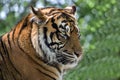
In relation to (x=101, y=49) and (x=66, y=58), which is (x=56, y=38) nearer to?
(x=66, y=58)

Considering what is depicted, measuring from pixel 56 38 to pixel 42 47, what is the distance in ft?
0.38

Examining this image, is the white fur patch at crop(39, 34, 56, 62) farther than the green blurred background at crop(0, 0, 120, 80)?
No

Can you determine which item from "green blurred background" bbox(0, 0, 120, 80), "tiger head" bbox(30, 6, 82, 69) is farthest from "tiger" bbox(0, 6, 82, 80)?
"green blurred background" bbox(0, 0, 120, 80)

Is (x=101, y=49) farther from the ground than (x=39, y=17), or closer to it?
farther from the ground

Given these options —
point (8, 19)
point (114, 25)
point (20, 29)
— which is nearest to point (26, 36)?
point (20, 29)

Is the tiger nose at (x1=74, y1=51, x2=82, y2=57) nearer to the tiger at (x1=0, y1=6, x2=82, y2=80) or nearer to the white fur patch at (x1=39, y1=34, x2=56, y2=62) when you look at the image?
the tiger at (x1=0, y1=6, x2=82, y2=80)

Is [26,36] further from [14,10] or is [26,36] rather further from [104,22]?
[14,10]

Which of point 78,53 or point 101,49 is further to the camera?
point 101,49

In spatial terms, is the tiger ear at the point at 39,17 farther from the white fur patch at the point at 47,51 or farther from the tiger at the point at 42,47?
the white fur patch at the point at 47,51

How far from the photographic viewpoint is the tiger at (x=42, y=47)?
4.07m

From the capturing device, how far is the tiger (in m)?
4.07

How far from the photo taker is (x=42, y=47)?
4.10 metres

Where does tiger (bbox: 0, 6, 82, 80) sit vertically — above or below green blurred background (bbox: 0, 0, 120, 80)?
below

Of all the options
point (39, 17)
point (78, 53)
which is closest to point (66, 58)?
point (78, 53)
